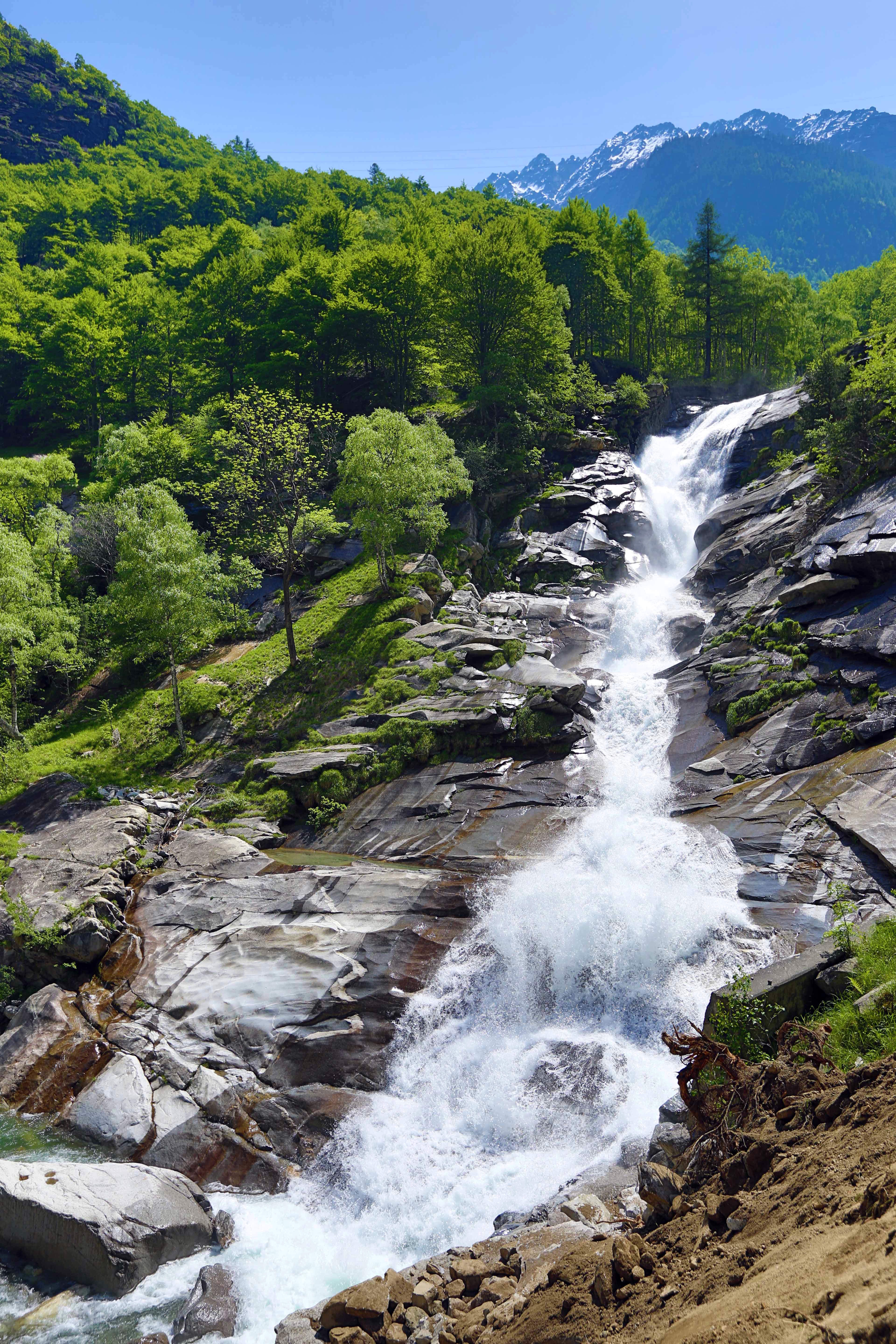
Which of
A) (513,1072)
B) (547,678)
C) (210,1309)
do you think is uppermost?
(547,678)

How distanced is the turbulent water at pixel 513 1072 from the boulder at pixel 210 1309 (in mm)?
212

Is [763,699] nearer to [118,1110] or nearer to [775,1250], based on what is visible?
[775,1250]

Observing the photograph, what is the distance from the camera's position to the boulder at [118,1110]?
13.5 m

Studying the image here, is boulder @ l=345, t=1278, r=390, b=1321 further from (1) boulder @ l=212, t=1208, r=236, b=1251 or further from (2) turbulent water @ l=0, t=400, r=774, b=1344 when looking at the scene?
(1) boulder @ l=212, t=1208, r=236, b=1251

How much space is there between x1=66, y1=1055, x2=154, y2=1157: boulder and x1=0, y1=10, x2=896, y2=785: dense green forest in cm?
1595

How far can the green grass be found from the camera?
8.07 meters

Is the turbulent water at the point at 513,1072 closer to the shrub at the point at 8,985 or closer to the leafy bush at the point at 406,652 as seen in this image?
the shrub at the point at 8,985

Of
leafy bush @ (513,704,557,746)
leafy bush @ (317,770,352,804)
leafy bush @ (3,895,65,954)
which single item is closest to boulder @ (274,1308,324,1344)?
leafy bush @ (3,895,65,954)

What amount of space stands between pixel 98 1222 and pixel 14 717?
2431 cm

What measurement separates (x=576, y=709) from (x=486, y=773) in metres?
4.83

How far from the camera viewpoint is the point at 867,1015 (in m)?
8.41

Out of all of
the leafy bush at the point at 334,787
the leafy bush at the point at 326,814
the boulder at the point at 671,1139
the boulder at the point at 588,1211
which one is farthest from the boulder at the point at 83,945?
the boulder at the point at 671,1139

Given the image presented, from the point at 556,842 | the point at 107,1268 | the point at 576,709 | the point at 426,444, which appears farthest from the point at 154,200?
the point at 107,1268

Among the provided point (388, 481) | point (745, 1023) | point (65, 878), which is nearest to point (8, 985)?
point (65, 878)
